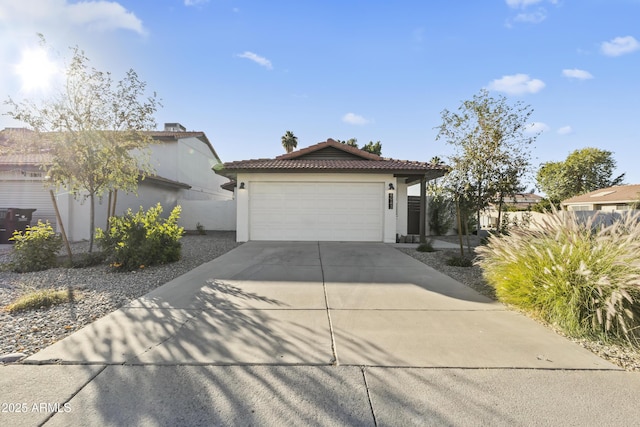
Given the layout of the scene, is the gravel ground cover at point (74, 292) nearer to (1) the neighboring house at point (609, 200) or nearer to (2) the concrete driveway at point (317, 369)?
(2) the concrete driveway at point (317, 369)

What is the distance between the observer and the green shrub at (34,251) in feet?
21.2

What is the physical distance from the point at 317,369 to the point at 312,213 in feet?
29.2

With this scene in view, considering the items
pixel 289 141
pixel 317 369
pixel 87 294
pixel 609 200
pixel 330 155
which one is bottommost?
pixel 317 369

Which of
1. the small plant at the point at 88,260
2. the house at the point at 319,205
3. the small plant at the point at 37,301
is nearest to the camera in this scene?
the small plant at the point at 37,301

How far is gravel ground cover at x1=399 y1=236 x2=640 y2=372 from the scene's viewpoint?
119 inches

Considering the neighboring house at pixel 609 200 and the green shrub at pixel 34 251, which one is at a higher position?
the neighboring house at pixel 609 200

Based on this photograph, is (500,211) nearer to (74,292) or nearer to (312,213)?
(312,213)

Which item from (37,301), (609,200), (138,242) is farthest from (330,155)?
(609,200)

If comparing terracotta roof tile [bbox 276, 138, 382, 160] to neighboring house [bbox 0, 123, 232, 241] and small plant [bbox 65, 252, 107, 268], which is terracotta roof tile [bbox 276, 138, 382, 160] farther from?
small plant [bbox 65, 252, 107, 268]

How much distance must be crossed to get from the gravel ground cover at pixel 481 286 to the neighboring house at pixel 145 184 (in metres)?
8.41

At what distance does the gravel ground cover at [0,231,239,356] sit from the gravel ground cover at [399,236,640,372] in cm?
591

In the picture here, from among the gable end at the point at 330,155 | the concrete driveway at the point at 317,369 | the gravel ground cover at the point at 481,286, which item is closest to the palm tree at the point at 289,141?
the gable end at the point at 330,155

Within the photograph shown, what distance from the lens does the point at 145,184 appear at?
14242mm

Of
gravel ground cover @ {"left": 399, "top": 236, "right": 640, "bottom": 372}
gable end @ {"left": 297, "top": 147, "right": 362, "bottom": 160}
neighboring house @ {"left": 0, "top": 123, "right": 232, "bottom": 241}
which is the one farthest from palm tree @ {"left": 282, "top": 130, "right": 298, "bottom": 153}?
gravel ground cover @ {"left": 399, "top": 236, "right": 640, "bottom": 372}
